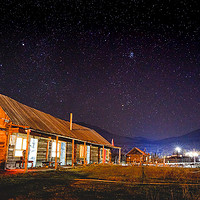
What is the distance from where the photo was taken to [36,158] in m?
18.1

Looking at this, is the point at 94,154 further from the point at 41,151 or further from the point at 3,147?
the point at 3,147

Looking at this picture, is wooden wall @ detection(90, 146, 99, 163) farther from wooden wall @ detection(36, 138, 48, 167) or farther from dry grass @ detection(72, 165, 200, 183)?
dry grass @ detection(72, 165, 200, 183)

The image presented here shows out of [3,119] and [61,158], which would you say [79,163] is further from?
[3,119]

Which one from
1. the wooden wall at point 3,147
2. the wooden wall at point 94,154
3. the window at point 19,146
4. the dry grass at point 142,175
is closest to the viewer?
the dry grass at point 142,175

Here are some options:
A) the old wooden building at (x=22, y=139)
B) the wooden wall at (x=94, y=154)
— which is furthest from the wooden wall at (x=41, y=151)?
the wooden wall at (x=94, y=154)

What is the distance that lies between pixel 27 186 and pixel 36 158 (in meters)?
9.14

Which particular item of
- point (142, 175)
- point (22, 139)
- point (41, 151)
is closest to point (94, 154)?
point (41, 151)

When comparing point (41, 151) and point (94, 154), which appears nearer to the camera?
point (41, 151)

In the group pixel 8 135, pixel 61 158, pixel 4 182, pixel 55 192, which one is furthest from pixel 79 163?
pixel 55 192

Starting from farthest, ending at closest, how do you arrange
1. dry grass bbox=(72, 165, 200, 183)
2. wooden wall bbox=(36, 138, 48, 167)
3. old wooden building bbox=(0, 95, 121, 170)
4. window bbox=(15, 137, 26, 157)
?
wooden wall bbox=(36, 138, 48, 167) → window bbox=(15, 137, 26, 157) → old wooden building bbox=(0, 95, 121, 170) → dry grass bbox=(72, 165, 200, 183)

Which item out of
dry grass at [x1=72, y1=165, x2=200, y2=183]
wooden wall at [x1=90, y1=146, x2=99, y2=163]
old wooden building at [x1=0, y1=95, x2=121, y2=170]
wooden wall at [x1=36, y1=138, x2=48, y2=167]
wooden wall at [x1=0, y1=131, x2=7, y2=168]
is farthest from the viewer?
wooden wall at [x1=90, y1=146, x2=99, y2=163]

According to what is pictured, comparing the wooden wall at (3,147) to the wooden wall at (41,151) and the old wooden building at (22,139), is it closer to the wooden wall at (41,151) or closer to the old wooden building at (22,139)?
the old wooden building at (22,139)

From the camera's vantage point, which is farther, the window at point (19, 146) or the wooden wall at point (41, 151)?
the wooden wall at point (41, 151)

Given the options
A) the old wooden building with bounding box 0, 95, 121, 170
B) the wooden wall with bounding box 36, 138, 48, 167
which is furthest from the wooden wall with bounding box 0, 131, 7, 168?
the wooden wall with bounding box 36, 138, 48, 167
